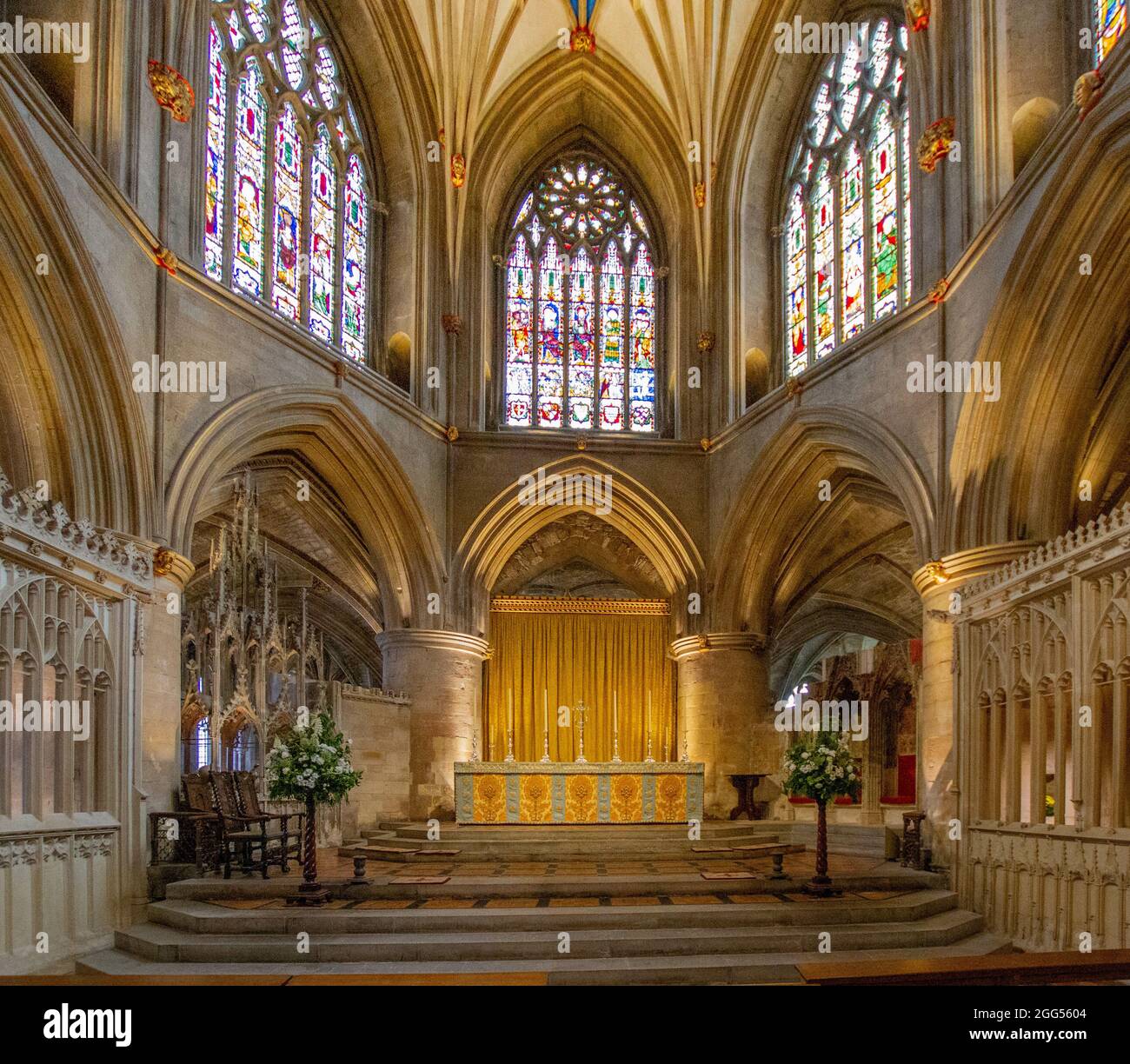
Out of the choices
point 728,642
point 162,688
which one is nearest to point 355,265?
point 728,642

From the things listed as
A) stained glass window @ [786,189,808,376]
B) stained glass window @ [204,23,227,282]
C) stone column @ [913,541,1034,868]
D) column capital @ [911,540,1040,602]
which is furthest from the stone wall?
stained glass window @ [786,189,808,376]

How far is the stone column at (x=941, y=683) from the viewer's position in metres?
11.9

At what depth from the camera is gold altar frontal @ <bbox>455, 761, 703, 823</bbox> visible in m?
15.7

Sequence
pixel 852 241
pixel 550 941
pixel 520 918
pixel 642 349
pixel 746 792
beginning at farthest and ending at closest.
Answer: pixel 642 349, pixel 746 792, pixel 852 241, pixel 520 918, pixel 550 941

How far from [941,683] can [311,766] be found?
680 cm

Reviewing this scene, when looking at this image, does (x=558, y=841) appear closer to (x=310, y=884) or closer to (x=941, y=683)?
(x=310, y=884)

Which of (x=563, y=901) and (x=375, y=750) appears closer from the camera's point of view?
(x=563, y=901)

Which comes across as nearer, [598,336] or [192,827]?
[192,827]

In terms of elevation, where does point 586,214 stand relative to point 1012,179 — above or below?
above

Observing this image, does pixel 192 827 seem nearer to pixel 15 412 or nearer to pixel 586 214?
pixel 15 412

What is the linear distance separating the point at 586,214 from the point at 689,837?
11967 millimetres

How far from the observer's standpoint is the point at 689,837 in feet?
49.2

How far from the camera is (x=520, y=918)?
9.38 meters
